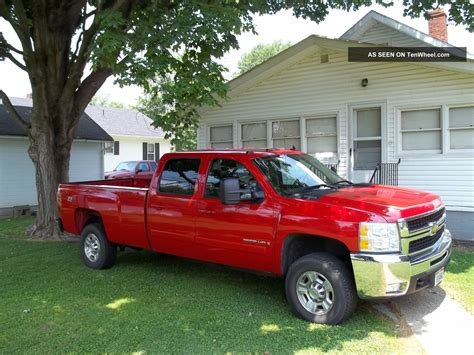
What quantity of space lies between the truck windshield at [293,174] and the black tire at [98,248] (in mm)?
3164

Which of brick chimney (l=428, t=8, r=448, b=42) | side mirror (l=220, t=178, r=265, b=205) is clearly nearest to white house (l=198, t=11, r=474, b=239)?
brick chimney (l=428, t=8, r=448, b=42)

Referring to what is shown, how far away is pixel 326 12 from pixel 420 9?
95.2 inches

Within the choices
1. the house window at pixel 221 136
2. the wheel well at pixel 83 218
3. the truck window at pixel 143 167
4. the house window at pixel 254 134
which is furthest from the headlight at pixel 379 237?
the truck window at pixel 143 167

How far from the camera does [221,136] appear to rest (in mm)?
13164

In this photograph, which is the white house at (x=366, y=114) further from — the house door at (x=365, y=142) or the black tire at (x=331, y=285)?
the black tire at (x=331, y=285)

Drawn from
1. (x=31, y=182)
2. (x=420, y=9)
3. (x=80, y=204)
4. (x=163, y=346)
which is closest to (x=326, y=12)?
(x=420, y=9)

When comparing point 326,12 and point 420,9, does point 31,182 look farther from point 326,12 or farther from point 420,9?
point 420,9

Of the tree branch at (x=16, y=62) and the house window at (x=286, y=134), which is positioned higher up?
the tree branch at (x=16, y=62)

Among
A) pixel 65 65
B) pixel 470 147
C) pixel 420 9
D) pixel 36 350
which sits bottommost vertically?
pixel 36 350

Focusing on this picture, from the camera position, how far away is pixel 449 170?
9586mm

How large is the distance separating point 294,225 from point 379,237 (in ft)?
3.08

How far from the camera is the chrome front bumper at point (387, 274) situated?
13.8 ft

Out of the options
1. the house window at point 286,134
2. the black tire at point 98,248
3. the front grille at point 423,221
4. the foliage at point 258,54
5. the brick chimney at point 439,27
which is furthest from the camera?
the foliage at point 258,54

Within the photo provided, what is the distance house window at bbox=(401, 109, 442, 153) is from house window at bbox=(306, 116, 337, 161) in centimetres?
174
